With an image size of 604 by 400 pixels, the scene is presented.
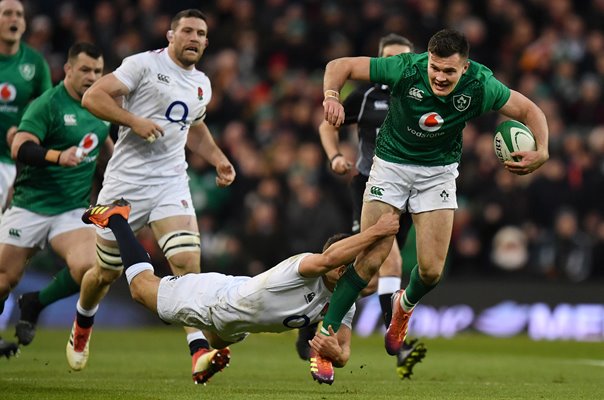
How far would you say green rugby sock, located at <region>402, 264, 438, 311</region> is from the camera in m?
9.38

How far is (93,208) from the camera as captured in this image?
378 inches

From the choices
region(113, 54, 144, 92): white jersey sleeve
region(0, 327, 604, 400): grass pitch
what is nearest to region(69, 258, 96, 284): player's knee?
region(0, 327, 604, 400): grass pitch

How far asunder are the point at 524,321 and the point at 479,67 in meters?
8.23

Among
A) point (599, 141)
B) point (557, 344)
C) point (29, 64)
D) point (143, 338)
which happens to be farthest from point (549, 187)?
point (29, 64)

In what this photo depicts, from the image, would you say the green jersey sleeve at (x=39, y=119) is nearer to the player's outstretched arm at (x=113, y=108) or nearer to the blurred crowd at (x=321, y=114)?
the player's outstretched arm at (x=113, y=108)

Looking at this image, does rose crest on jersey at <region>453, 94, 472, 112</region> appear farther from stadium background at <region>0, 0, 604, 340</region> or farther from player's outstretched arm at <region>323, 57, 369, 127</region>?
stadium background at <region>0, 0, 604, 340</region>

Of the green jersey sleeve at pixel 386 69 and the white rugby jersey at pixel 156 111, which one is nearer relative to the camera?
the green jersey sleeve at pixel 386 69

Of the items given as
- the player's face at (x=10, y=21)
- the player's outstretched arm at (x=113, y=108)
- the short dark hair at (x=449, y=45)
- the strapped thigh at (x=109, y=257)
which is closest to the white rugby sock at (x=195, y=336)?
the strapped thigh at (x=109, y=257)

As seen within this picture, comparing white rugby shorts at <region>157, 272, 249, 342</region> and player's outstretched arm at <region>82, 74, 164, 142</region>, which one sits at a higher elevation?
player's outstretched arm at <region>82, 74, 164, 142</region>

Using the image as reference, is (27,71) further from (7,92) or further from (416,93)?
(416,93)

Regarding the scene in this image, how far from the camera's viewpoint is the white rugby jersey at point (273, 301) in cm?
841

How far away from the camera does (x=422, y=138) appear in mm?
9016

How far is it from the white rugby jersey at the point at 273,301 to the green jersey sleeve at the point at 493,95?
1.81 meters

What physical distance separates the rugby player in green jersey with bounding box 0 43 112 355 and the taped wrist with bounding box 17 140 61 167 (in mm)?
190
